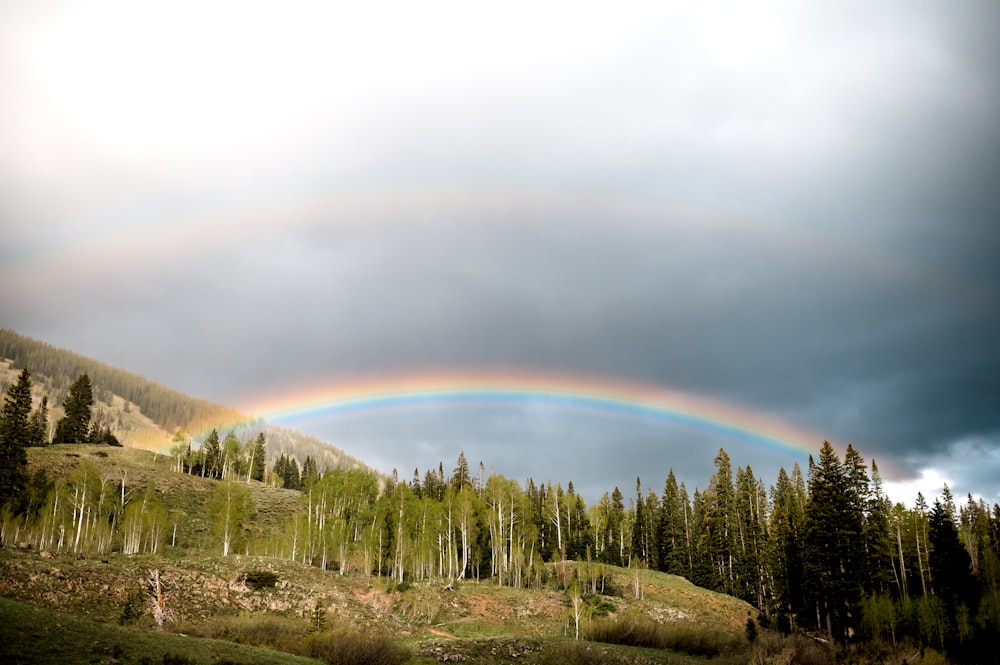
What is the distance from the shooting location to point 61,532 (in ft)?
247

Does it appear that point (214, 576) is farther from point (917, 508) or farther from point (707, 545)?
point (917, 508)

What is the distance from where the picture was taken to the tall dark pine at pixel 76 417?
121 metres

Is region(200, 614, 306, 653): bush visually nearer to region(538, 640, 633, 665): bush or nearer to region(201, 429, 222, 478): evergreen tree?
region(538, 640, 633, 665): bush

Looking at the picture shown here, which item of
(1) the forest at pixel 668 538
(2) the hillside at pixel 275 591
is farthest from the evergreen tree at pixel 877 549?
(2) the hillside at pixel 275 591

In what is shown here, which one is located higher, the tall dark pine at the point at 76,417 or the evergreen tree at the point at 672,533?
the tall dark pine at the point at 76,417

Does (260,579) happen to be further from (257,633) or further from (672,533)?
(672,533)

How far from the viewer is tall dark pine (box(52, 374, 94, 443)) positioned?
12143 cm

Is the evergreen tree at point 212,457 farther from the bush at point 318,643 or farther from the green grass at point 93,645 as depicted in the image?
the green grass at point 93,645

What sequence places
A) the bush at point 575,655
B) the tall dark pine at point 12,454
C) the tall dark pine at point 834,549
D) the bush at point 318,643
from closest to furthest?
the bush at point 318,643 → the bush at point 575,655 → the tall dark pine at point 834,549 → the tall dark pine at point 12,454

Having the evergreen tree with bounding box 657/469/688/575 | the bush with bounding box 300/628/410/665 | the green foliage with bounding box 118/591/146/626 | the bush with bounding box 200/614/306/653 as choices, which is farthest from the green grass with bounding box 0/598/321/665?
the evergreen tree with bounding box 657/469/688/575

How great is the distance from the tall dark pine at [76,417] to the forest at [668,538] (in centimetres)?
3227

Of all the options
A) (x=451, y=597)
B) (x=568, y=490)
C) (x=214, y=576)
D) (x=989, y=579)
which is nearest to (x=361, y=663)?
(x=214, y=576)

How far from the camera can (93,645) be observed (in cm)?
2361

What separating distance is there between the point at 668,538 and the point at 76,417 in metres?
122
